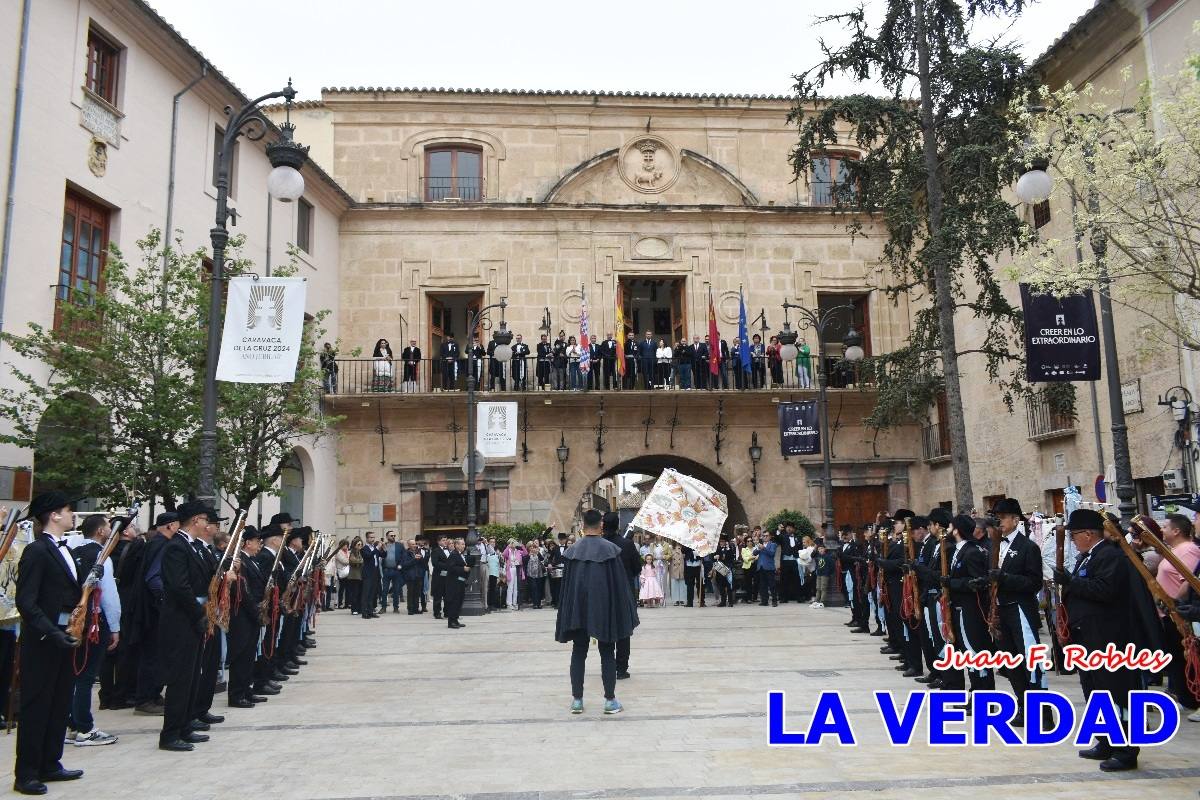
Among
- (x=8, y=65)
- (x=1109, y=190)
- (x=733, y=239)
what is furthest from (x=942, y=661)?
(x=733, y=239)

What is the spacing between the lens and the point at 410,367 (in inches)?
982

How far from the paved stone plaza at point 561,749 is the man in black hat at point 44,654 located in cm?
23

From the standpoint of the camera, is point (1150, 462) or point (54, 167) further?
point (1150, 462)

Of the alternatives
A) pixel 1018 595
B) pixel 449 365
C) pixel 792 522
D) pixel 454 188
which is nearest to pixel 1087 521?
pixel 1018 595

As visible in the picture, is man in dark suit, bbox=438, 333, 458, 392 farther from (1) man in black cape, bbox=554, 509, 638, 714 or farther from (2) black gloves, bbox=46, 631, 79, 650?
(2) black gloves, bbox=46, 631, 79, 650

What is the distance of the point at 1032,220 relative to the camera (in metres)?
20.2

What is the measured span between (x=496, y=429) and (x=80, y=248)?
29.7 ft

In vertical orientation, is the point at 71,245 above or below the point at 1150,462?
above

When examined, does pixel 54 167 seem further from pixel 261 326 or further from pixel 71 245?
pixel 261 326

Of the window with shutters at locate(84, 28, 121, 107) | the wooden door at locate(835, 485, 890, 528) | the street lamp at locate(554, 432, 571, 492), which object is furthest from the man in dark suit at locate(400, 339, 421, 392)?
the wooden door at locate(835, 485, 890, 528)

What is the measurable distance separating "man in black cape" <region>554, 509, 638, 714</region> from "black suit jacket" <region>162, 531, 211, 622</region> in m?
2.97

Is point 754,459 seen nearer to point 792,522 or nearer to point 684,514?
point 792,522

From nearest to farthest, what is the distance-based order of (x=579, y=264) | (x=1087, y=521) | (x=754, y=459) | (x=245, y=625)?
(x=1087, y=521) → (x=245, y=625) → (x=754, y=459) → (x=579, y=264)

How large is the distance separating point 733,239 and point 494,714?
20.3 m
